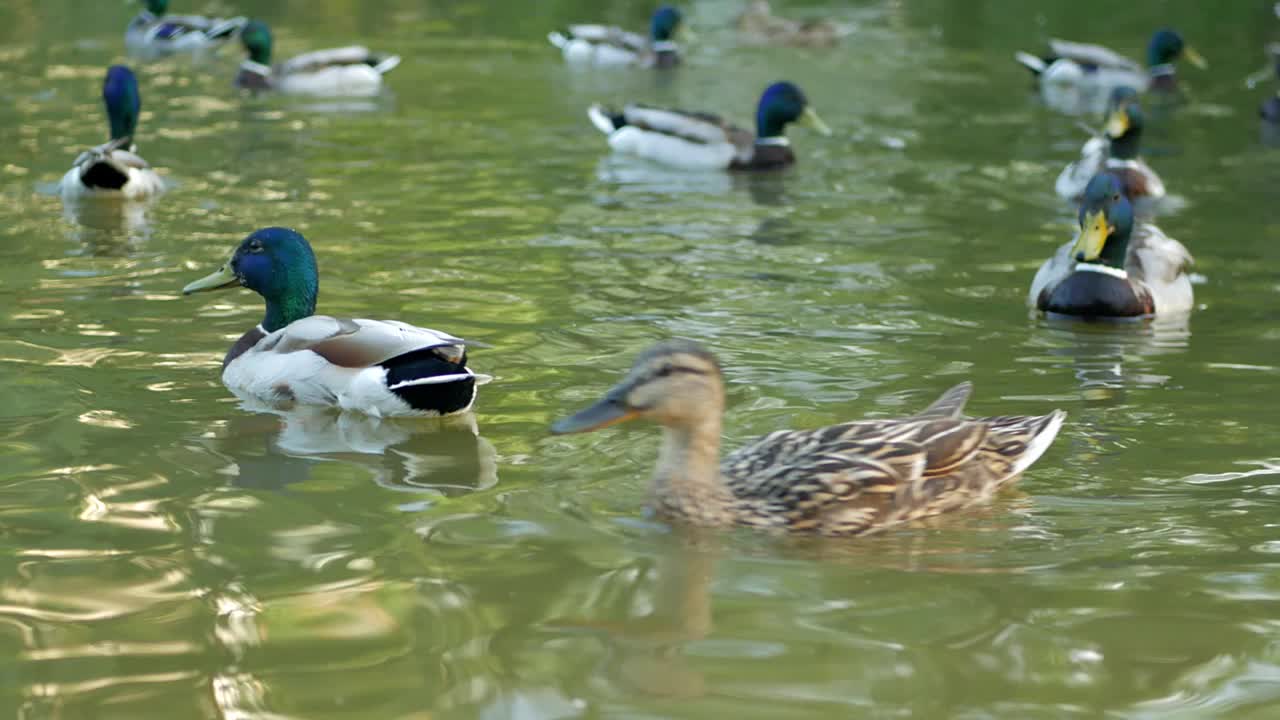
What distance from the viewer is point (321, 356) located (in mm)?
8875

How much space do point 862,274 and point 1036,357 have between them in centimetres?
218

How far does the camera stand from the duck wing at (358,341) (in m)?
8.56

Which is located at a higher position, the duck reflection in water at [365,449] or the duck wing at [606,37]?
the duck wing at [606,37]

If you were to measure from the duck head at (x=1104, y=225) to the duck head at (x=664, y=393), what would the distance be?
4.94 metres

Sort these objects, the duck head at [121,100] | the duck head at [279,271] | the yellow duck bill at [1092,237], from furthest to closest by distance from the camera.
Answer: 1. the duck head at [121,100]
2. the yellow duck bill at [1092,237]
3. the duck head at [279,271]

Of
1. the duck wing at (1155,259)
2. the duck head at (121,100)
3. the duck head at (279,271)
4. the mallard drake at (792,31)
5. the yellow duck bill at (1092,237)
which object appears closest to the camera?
the duck head at (279,271)

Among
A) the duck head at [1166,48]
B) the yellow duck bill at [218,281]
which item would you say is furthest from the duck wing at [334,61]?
the yellow duck bill at [218,281]

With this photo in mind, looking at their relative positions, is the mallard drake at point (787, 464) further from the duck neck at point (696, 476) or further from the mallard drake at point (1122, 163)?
the mallard drake at point (1122, 163)

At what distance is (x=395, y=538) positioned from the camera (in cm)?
704

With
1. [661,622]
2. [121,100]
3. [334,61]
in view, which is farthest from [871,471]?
[334,61]

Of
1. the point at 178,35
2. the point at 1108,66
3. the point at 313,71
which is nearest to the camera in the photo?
the point at 313,71

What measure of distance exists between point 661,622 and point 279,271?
12.8 ft

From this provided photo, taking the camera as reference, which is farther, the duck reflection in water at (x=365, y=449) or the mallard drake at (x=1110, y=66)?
the mallard drake at (x=1110, y=66)

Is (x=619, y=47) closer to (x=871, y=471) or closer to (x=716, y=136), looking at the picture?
(x=716, y=136)
